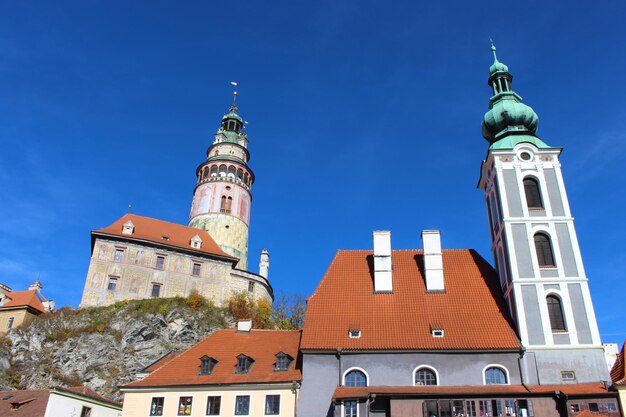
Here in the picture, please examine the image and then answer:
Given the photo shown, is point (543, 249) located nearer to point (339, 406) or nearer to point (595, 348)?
point (595, 348)

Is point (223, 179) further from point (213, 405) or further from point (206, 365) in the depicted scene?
point (213, 405)

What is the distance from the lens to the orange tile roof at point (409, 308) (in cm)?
2398

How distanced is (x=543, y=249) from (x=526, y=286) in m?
2.35

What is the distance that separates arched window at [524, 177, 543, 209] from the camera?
2738cm

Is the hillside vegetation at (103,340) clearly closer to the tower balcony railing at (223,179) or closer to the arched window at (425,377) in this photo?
the tower balcony railing at (223,179)

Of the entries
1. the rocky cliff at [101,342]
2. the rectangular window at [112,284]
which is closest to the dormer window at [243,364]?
the rocky cliff at [101,342]

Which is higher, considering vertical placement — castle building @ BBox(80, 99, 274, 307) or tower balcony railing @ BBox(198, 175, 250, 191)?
tower balcony railing @ BBox(198, 175, 250, 191)

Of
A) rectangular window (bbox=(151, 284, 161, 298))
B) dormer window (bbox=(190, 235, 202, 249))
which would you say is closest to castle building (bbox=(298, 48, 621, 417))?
rectangular window (bbox=(151, 284, 161, 298))

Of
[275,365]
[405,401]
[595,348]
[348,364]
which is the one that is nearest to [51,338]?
[275,365]

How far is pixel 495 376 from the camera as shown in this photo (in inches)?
911

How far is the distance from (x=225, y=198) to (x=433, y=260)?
31910 millimetres

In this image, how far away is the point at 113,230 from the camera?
153 ft

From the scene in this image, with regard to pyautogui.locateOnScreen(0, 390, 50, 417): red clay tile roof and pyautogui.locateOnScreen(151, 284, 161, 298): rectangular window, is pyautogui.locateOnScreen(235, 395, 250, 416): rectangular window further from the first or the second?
pyautogui.locateOnScreen(151, 284, 161, 298): rectangular window

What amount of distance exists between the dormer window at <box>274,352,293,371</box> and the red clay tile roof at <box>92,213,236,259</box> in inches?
978
